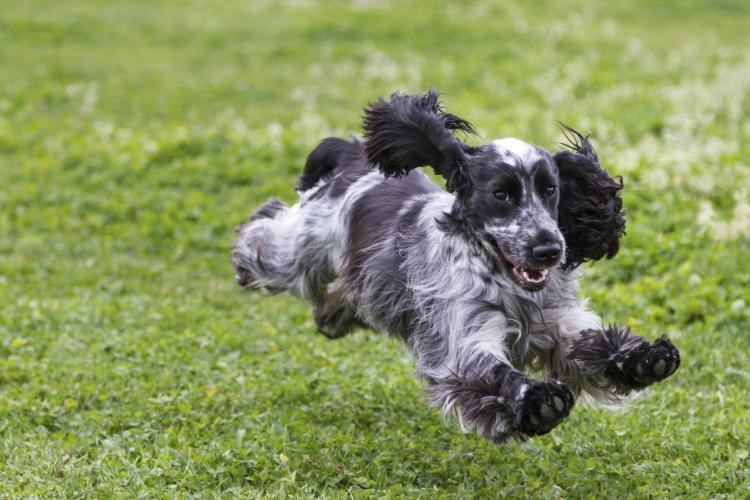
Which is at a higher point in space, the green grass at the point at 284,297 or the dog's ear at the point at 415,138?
the dog's ear at the point at 415,138

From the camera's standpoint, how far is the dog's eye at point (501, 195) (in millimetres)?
5195

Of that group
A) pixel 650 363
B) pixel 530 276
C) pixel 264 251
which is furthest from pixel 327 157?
pixel 650 363

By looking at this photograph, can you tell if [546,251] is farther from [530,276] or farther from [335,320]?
[335,320]

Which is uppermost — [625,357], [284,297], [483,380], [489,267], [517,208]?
[517,208]

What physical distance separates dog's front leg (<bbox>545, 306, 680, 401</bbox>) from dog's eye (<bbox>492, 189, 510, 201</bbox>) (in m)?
0.78

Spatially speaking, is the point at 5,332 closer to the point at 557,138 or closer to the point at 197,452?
the point at 197,452

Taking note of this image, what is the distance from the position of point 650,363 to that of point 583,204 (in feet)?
3.60

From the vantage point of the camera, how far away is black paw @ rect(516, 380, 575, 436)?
4656 mm

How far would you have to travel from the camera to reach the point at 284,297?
970cm

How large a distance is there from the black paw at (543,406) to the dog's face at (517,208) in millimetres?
642

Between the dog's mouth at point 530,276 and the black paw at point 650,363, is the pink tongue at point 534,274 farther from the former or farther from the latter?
the black paw at point 650,363

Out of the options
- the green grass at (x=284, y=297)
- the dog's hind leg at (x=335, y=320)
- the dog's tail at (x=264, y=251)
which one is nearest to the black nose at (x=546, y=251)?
the green grass at (x=284, y=297)

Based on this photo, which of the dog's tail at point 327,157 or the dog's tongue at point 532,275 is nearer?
A: the dog's tongue at point 532,275

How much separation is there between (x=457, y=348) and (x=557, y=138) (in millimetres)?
8213
